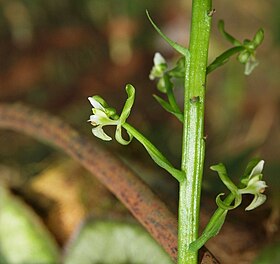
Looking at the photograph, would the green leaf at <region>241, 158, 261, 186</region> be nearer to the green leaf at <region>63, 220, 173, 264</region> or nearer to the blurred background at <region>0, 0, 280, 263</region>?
the green leaf at <region>63, 220, 173, 264</region>

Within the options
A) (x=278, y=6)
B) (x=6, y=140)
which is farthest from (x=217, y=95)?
(x=6, y=140)

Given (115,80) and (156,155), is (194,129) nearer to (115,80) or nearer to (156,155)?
Answer: (156,155)

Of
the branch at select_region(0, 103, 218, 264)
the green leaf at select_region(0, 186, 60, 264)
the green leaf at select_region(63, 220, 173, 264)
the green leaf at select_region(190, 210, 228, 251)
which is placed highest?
the green leaf at select_region(190, 210, 228, 251)

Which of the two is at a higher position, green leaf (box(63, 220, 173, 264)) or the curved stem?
the curved stem

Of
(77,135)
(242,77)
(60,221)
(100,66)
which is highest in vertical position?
(77,135)

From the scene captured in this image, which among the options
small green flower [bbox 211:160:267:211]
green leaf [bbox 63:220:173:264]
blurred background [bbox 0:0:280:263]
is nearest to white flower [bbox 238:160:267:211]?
small green flower [bbox 211:160:267:211]

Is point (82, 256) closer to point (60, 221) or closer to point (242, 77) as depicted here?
point (60, 221)
